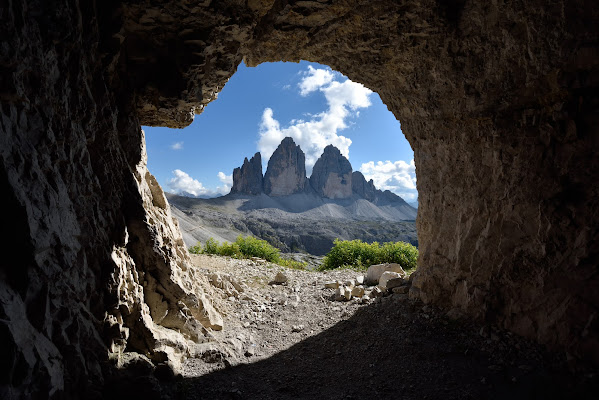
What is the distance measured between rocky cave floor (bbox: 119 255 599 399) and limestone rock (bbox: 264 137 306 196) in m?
121

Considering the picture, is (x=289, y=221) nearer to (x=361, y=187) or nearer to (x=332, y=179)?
(x=332, y=179)

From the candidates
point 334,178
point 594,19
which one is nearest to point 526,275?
point 594,19

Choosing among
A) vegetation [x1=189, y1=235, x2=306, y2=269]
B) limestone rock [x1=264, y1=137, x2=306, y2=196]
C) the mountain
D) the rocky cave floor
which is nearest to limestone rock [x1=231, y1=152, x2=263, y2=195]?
the mountain

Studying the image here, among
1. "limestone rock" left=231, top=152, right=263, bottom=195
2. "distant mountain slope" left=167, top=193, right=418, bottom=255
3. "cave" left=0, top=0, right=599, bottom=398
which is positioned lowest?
"distant mountain slope" left=167, top=193, right=418, bottom=255

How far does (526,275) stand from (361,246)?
1161 cm

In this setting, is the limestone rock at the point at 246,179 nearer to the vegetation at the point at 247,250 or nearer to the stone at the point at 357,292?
the vegetation at the point at 247,250

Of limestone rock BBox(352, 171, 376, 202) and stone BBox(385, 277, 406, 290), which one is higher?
limestone rock BBox(352, 171, 376, 202)

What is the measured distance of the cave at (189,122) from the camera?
2.77 m

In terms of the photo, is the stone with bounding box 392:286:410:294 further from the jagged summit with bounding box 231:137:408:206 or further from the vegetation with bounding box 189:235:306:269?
the jagged summit with bounding box 231:137:408:206

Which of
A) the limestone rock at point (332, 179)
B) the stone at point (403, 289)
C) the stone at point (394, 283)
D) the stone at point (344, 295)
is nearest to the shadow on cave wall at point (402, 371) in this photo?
the stone at point (403, 289)

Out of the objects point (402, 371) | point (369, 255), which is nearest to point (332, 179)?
point (369, 255)

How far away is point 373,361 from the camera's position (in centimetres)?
523

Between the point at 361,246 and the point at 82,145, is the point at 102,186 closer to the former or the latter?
the point at 82,145

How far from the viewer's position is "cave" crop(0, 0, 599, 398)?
9.08ft
